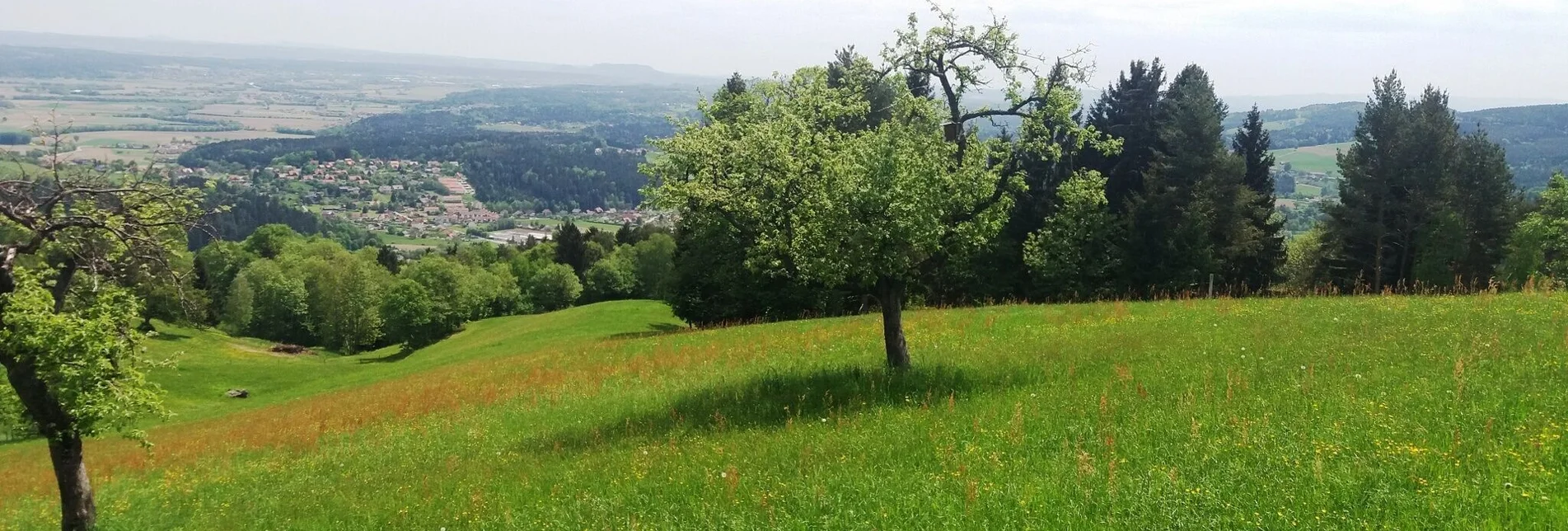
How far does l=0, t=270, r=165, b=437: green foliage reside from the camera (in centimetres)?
1229

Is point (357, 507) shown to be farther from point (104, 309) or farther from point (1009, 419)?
point (1009, 419)

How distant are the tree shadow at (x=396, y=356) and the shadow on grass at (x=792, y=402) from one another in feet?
178

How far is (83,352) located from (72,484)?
2805 millimetres

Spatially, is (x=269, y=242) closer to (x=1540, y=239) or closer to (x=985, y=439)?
(x=985, y=439)

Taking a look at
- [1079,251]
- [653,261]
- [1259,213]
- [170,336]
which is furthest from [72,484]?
[653,261]

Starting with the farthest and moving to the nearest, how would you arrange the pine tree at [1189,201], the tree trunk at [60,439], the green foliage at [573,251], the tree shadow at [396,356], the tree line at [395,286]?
the green foliage at [573,251] → the tree line at [395,286] → the tree shadow at [396,356] → the pine tree at [1189,201] → the tree trunk at [60,439]

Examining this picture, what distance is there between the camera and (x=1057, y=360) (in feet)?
49.4

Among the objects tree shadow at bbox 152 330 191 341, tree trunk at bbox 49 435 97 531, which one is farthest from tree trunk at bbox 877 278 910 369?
tree shadow at bbox 152 330 191 341

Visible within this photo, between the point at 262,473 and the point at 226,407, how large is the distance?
1082 inches

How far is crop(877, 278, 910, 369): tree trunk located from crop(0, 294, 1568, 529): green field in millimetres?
443

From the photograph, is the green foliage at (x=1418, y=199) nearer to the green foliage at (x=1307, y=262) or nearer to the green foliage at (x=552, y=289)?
the green foliage at (x=1307, y=262)

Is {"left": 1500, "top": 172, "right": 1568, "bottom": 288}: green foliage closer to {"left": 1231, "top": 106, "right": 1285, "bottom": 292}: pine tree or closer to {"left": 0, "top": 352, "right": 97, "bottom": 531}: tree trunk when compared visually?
{"left": 1231, "top": 106, "right": 1285, "bottom": 292}: pine tree

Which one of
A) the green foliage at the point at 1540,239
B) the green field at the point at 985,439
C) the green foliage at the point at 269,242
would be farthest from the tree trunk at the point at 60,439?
the green foliage at the point at 269,242

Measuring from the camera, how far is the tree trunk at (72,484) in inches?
535
